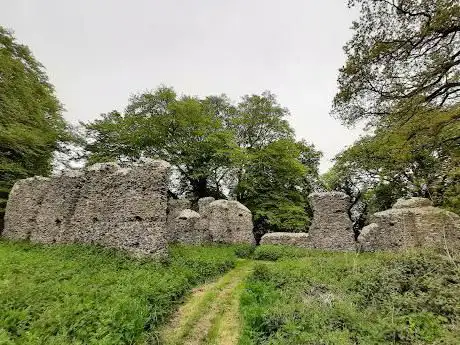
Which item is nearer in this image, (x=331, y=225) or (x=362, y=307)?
(x=362, y=307)

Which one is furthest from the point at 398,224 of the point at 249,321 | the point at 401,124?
the point at 249,321

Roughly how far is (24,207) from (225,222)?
39.7 ft

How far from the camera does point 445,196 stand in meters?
9.65

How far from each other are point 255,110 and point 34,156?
742 inches

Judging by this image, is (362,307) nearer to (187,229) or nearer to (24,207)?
(187,229)

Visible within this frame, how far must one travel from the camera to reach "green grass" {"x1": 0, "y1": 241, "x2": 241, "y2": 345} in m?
4.69

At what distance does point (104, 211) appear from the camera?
12211 millimetres

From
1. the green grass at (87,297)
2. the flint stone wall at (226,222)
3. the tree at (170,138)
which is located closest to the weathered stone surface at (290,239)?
the flint stone wall at (226,222)

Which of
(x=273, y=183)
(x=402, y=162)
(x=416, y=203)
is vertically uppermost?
(x=273, y=183)

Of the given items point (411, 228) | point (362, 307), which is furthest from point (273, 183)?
point (362, 307)

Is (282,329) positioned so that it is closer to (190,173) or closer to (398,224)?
(398,224)

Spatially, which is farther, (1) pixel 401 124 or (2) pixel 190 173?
(2) pixel 190 173

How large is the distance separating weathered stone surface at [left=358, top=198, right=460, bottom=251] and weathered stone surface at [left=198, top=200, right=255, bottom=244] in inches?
330

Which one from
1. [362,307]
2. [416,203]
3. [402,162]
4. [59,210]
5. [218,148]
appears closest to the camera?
[362,307]
